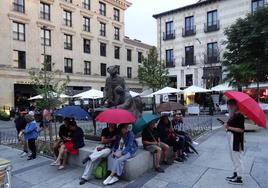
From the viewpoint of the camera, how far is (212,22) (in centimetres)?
3186

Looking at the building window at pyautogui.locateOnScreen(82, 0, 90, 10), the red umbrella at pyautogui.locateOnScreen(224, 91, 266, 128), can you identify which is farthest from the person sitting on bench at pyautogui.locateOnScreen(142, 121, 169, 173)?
the building window at pyautogui.locateOnScreen(82, 0, 90, 10)

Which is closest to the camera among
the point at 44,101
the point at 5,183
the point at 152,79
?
the point at 5,183

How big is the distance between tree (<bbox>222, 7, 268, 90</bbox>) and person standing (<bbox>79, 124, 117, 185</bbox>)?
16.2m

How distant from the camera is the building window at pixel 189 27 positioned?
109 feet

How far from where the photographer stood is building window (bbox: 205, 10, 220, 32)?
31375 millimetres

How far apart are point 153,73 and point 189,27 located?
7572mm

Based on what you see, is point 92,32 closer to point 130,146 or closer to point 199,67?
point 199,67

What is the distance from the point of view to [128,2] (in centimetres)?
4497

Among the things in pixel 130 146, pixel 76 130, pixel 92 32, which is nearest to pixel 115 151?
pixel 130 146

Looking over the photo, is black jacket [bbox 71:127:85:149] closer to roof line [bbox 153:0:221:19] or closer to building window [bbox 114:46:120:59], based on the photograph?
roof line [bbox 153:0:221:19]

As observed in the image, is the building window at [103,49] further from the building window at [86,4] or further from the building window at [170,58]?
the building window at [170,58]

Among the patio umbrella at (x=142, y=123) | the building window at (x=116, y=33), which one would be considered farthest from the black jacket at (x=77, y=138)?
the building window at (x=116, y=33)

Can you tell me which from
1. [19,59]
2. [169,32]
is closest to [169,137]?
[19,59]

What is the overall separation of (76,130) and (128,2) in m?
40.2
